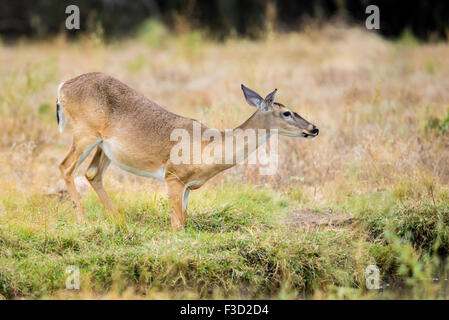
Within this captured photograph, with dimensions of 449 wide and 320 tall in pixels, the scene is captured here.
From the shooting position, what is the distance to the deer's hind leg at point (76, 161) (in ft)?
20.4

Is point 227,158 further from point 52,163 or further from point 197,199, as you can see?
point 52,163

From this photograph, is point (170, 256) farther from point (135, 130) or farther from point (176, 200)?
point (135, 130)

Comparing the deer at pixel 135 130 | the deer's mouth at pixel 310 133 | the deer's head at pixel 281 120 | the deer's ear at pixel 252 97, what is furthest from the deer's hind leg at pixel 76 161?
the deer's mouth at pixel 310 133

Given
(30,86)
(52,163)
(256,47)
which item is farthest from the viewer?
(256,47)

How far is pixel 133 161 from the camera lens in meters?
6.08

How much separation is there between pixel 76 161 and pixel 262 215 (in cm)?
206

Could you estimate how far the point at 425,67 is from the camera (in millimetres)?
12711

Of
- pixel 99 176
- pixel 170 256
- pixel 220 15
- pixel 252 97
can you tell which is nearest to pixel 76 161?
pixel 99 176

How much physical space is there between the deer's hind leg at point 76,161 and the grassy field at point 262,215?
0.16m

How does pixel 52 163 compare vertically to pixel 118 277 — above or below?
above

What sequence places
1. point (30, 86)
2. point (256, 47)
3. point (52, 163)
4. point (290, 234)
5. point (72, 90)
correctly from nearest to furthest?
point (290, 234), point (72, 90), point (52, 163), point (30, 86), point (256, 47)

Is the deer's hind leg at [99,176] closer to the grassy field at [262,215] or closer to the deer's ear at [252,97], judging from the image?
the grassy field at [262,215]

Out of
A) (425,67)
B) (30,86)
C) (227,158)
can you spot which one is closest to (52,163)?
(30,86)

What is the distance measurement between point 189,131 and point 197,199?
91cm
